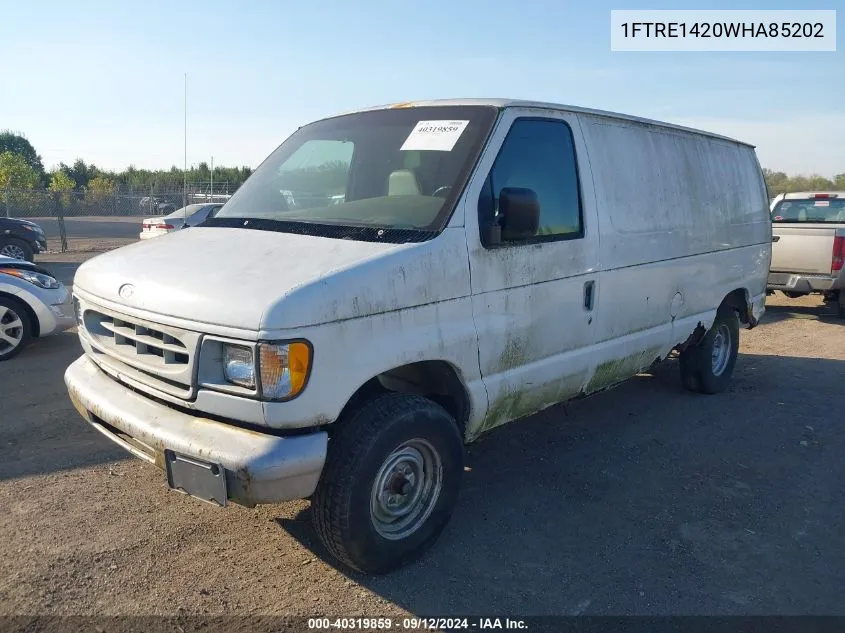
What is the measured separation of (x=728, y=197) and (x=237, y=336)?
507 centimetres

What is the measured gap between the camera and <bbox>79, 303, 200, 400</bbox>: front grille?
293cm

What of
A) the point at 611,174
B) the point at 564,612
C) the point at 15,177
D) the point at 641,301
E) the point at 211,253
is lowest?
the point at 564,612

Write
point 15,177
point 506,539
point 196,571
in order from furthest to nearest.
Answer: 1. point 15,177
2. point 506,539
3. point 196,571

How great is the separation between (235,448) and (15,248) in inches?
608

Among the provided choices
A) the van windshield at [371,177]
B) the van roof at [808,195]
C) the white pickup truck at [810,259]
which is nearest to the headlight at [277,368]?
the van windshield at [371,177]

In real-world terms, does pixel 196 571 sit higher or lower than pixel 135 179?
lower

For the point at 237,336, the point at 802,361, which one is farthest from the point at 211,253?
the point at 802,361

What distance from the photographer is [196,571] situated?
3.29 metres

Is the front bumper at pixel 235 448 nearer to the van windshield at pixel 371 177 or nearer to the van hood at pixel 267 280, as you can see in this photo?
the van hood at pixel 267 280

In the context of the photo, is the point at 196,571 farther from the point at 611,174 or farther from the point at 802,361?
the point at 802,361

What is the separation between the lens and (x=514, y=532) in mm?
3770

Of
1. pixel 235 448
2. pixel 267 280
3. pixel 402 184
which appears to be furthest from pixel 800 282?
pixel 235 448

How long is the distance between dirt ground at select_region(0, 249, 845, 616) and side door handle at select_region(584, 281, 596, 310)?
3.77ft

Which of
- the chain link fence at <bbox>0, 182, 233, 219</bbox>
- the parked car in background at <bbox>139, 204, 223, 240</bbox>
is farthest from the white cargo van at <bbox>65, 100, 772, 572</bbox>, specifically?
the chain link fence at <bbox>0, 182, 233, 219</bbox>
